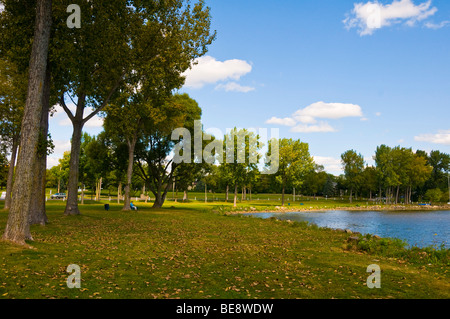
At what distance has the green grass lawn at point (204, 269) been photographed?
813 cm

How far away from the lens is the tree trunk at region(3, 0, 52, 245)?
12133 millimetres

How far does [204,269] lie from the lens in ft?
34.7

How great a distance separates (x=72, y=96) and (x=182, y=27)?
1238 centimetres

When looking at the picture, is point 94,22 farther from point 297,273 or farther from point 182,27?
point 297,273

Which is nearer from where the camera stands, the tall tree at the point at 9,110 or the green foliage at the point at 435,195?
the tall tree at the point at 9,110

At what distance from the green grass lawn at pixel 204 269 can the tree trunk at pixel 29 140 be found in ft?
3.06

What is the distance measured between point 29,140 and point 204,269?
8.83 meters
